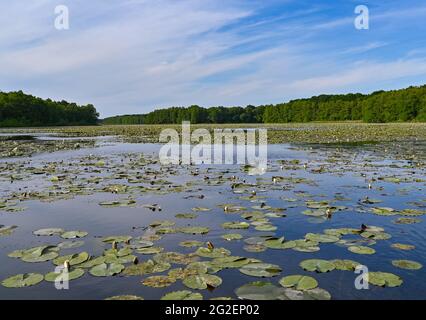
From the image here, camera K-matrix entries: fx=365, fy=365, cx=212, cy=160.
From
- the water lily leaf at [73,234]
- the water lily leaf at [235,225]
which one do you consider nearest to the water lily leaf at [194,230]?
the water lily leaf at [235,225]

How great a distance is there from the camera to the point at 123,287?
3.70 m

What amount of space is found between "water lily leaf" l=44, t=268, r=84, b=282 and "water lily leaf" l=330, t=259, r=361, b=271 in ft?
9.23

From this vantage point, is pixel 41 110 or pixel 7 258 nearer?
pixel 7 258

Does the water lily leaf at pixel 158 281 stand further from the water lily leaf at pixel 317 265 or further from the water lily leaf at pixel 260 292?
the water lily leaf at pixel 317 265

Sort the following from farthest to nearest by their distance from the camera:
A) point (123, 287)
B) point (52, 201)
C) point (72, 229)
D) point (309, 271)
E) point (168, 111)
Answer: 1. point (168, 111)
2. point (52, 201)
3. point (72, 229)
4. point (309, 271)
5. point (123, 287)

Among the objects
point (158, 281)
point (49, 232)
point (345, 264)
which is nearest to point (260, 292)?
point (158, 281)

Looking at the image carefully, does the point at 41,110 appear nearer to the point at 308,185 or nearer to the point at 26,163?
the point at 26,163

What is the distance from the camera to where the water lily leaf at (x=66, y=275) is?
3867 mm

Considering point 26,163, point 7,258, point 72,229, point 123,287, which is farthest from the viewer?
point 26,163

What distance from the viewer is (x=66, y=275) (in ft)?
12.9

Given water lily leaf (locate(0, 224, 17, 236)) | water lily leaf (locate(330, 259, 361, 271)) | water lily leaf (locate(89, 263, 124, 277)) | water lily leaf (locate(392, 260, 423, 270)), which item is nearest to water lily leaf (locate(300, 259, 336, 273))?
water lily leaf (locate(330, 259, 361, 271))

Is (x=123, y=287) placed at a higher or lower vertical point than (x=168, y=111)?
lower
